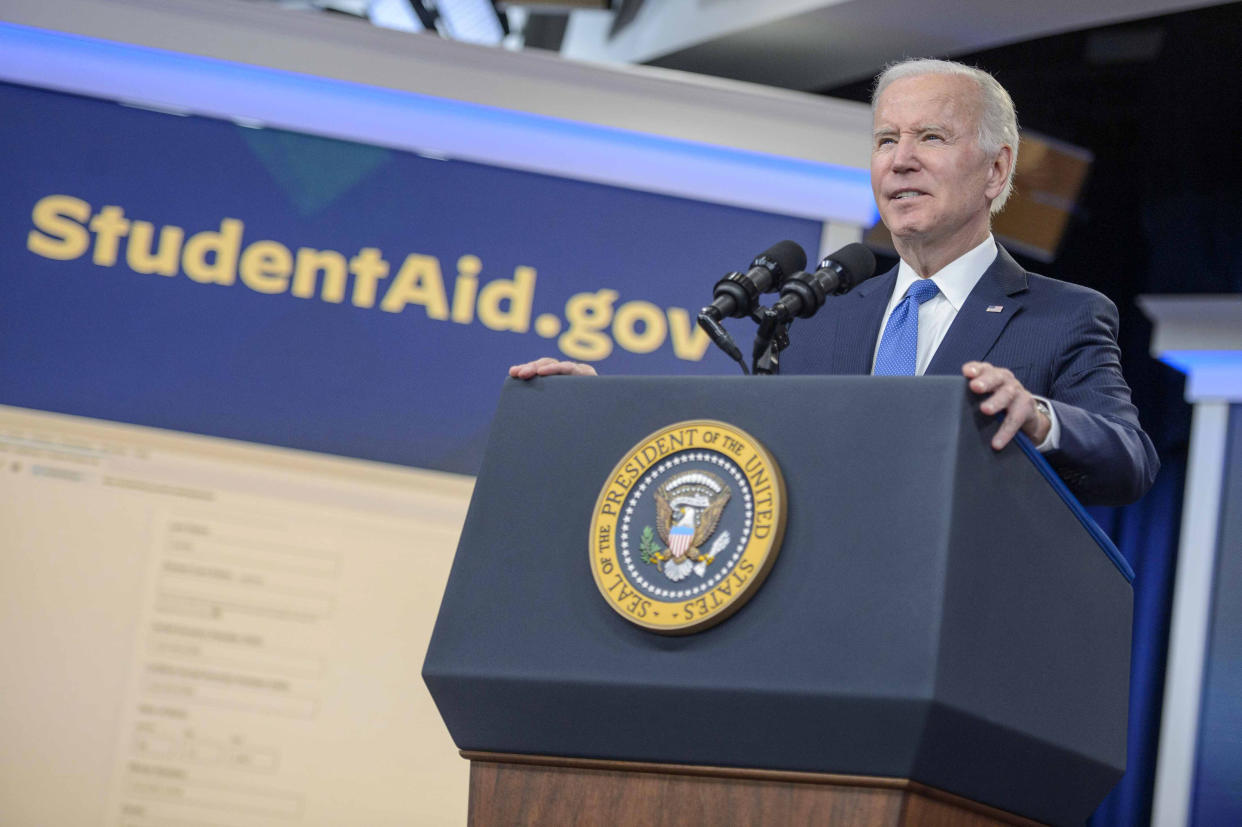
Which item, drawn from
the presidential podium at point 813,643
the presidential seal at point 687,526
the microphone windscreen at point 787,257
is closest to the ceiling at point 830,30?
the microphone windscreen at point 787,257

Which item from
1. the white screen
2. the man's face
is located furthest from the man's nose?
the white screen

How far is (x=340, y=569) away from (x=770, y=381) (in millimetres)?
2190

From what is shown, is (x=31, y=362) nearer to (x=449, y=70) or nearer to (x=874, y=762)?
(x=449, y=70)

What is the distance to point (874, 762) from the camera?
1.08 m

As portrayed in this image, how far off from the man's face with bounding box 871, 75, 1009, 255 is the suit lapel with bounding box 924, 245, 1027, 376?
0.10m

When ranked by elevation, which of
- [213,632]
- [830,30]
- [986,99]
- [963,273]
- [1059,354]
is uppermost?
[830,30]

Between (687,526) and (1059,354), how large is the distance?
0.56 metres

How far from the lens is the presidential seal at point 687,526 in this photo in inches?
44.7

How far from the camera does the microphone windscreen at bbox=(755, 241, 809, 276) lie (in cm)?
148

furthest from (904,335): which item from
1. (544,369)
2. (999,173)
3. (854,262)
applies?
(544,369)

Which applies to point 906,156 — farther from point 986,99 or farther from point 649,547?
point 649,547

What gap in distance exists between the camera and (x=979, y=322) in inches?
60.0

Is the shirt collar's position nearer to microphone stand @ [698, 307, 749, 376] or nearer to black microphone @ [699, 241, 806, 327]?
black microphone @ [699, 241, 806, 327]

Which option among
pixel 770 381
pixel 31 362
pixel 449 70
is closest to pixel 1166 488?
pixel 449 70
